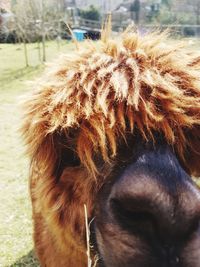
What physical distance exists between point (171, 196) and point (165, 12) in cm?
3823

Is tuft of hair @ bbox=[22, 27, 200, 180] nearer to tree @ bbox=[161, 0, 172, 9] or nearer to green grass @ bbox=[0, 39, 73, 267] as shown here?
green grass @ bbox=[0, 39, 73, 267]

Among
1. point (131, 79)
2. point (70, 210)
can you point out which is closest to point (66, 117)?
point (131, 79)

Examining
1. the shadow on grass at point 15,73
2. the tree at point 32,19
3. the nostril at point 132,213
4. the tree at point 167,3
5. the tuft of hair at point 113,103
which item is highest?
the tuft of hair at point 113,103

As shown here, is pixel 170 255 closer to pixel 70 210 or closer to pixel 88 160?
pixel 88 160

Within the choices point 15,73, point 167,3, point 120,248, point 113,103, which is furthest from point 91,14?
point 120,248

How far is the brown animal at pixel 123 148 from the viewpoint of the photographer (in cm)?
165

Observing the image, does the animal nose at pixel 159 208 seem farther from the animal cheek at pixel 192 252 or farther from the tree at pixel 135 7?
the tree at pixel 135 7

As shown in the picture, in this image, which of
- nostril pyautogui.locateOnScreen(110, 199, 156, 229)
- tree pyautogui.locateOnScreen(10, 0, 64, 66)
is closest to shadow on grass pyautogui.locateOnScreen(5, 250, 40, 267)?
nostril pyautogui.locateOnScreen(110, 199, 156, 229)

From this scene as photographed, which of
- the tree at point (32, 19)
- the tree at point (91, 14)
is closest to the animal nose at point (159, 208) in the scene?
the tree at point (32, 19)

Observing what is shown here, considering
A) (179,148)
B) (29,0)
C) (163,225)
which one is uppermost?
(179,148)

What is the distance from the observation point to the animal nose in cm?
162

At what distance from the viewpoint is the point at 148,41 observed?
7.43 feet

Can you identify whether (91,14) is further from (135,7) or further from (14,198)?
(14,198)

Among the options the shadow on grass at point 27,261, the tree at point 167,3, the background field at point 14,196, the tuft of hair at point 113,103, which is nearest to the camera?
the tuft of hair at point 113,103
